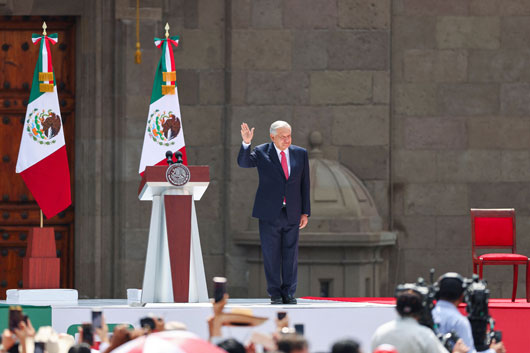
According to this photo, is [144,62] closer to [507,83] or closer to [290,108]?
[290,108]

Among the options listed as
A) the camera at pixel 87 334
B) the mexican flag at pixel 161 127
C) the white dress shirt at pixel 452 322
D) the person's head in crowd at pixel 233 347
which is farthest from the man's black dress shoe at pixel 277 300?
the person's head in crowd at pixel 233 347

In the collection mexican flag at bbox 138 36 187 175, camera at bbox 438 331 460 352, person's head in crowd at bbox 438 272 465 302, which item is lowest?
camera at bbox 438 331 460 352

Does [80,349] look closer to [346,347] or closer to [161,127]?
[346,347]

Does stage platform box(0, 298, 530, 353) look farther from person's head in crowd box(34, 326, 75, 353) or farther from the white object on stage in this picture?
person's head in crowd box(34, 326, 75, 353)

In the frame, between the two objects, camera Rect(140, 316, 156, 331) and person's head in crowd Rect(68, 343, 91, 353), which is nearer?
person's head in crowd Rect(68, 343, 91, 353)

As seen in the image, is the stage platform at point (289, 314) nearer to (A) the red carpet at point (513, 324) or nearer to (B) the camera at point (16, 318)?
(A) the red carpet at point (513, 324)

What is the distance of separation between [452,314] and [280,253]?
332 cm

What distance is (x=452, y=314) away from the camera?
303 inches

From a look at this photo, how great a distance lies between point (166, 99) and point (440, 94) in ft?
12.0

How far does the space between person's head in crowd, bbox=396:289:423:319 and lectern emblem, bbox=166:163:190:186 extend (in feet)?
12.5

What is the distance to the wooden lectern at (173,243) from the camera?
419 inches

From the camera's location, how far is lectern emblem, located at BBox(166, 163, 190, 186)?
34.9 feet

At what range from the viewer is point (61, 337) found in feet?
23.1

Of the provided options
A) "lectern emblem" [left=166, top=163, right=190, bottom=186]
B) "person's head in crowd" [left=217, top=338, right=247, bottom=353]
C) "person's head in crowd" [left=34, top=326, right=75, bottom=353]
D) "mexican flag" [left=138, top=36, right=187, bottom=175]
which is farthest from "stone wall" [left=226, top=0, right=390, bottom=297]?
"person's head in crowd" [left=217, top=338, right=247, bottom=353]
